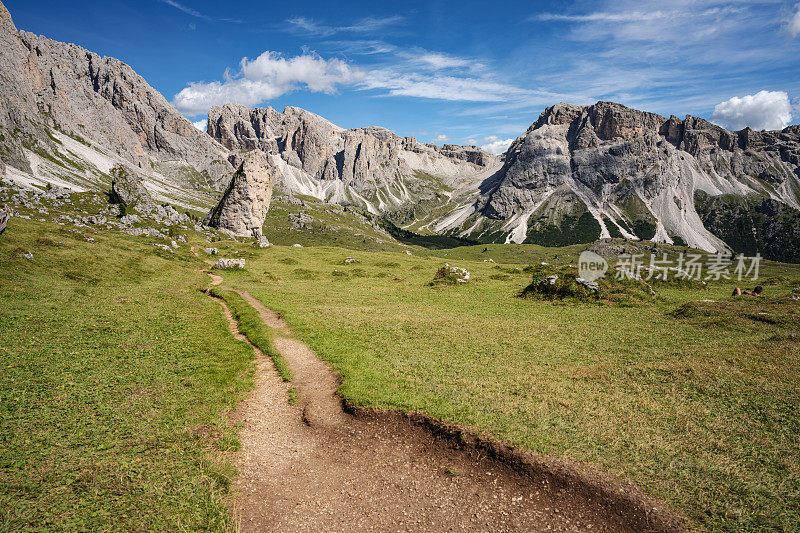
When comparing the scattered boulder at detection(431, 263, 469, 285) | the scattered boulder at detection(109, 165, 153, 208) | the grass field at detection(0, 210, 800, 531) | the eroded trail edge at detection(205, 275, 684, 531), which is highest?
the scattered boulder at detection(109, 165, 153, 208)

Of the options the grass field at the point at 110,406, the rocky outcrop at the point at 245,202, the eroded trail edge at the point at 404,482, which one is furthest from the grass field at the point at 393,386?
the rocky outcrop at the point at 245,202

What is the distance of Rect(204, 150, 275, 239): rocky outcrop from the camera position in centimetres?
15038

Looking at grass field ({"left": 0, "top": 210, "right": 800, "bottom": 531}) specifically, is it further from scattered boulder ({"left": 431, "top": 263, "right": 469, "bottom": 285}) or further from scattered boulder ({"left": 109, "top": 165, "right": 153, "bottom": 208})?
scattered boulder ({"left": 109, "top": 165, "right": 153, "bottom": 208})

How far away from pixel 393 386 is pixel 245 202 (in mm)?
153843

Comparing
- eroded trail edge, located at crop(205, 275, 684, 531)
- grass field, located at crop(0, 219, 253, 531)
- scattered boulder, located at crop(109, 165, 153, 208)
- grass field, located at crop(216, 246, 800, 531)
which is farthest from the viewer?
scattered boulder, located at crop(109, 165, 153, 208)

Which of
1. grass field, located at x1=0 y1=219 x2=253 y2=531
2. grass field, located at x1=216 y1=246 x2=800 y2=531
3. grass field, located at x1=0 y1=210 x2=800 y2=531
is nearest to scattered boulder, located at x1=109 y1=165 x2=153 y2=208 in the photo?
grass field, located at x1=0 y1=210 x2=800 y2=531

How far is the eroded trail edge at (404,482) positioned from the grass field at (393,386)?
84cm

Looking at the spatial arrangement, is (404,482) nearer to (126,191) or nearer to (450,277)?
(450,277)

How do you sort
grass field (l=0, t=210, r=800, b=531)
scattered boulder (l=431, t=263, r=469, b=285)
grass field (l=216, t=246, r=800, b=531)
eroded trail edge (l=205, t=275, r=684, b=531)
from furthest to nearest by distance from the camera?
scattered boulder (l=431, t=263, r=469, b=285), grass field (l=216, t=246, r=800, b=531), eroded trail edge (l=205, t=275, r=684, b=531), grass field (l=0, t=210, r=800, b=531)

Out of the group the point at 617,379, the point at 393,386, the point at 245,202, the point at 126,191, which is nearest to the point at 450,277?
the point at 617,379

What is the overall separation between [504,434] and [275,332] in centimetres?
1994

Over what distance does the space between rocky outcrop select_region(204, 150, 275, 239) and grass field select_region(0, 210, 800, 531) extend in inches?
4709

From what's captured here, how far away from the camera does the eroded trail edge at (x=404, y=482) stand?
1105 centimetres

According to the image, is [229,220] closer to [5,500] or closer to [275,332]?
[275,332]
